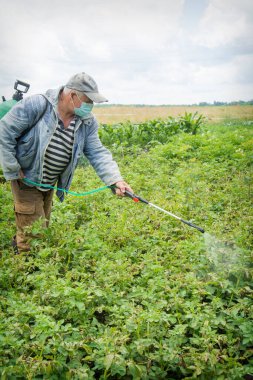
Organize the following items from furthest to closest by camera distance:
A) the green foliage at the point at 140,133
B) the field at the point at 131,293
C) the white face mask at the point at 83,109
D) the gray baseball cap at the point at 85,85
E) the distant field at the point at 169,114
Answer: the distant field at the point at 169,114 → the green foliage at the point at 140,133 → the white face mask at the point at 83,109 → the gray baseball cap at the point at 85,85 → the field at the point at 131,293

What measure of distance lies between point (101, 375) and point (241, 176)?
17.5 feet

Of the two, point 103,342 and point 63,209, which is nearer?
point 103,342

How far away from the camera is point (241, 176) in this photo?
6.86 meters

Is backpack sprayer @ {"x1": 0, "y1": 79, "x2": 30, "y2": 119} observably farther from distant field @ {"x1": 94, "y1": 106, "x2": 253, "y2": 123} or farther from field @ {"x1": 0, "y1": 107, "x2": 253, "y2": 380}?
distant field @ {"x1": 94, "y1": 106, "x2": 253, "y2": 123}

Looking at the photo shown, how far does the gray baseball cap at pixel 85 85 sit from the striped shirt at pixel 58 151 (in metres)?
0.40

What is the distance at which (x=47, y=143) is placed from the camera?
12.1ft

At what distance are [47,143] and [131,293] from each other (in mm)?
1795

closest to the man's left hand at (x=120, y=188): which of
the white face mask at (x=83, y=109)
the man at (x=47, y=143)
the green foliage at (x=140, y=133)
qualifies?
the man at (x=47, y=143)

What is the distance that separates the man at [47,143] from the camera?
3.59 m

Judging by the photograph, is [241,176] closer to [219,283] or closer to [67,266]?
[219,283]

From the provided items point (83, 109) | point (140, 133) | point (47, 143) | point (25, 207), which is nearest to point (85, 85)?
point (83, 109)

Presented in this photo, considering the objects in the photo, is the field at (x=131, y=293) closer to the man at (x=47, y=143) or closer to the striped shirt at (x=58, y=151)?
the man at (x=47, y=143)

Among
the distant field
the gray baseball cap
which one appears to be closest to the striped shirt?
the gray baseball cap

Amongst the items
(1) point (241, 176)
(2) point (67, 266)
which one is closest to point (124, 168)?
(1) point (241, 176)
